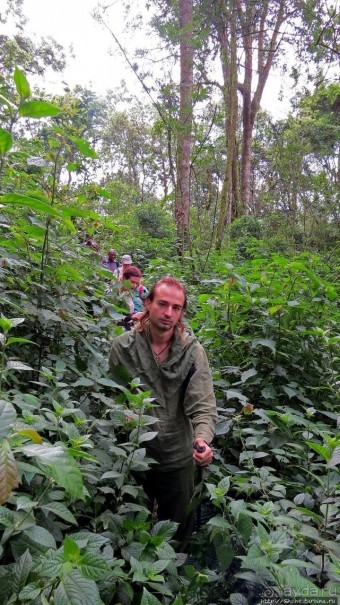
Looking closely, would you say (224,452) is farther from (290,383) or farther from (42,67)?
(42,67)

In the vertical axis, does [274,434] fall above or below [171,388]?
below

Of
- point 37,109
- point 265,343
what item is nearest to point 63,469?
point 37,109

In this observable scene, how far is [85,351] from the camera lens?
257 cm

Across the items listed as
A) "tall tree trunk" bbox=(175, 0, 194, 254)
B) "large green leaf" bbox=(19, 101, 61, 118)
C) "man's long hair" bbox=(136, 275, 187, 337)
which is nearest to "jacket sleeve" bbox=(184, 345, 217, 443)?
"man's long hair" bbox=(136, 275, 187, 337)

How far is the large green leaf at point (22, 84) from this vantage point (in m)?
1.10

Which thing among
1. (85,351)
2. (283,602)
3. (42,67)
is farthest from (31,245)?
(42,67)

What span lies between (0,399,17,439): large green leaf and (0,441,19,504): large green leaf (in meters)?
0.07

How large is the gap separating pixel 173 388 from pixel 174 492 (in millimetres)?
589

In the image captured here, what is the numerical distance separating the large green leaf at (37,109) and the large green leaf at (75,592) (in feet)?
3.70

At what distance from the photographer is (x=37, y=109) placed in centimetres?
110

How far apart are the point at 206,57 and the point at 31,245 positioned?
826 cm

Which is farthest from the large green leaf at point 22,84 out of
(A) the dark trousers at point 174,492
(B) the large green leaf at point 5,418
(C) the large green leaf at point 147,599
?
(A) the dark trousers at point 174,492

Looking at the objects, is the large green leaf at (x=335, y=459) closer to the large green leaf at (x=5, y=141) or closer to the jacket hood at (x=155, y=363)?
the jacket hood at (x=155, y=363)

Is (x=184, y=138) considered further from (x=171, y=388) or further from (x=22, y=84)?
(x=22, y=84)
